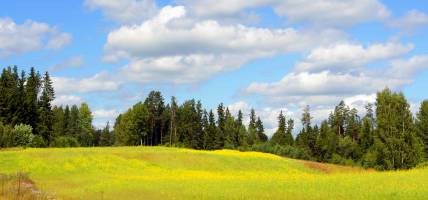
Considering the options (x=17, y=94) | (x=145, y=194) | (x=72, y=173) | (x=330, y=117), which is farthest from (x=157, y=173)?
(x=330, y=117)

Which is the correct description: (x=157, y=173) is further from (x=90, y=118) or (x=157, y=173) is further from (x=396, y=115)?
(x=90, y=118)

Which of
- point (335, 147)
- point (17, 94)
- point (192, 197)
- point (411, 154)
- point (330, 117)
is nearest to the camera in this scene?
point (192, 197)

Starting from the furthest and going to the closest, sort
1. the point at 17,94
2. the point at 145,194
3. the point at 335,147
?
the point at 335,147 → the point at 17,94 → the point at 145,194

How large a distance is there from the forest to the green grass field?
11.6 metres

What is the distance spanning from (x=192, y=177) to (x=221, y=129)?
11482 centimetres

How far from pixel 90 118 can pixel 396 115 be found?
13685cm

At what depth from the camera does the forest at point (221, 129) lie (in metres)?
76.9

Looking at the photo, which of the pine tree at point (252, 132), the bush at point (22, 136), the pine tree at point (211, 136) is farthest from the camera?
the pine tree at point (252, 132)

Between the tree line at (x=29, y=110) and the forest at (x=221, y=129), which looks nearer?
the forest at (x=221, y=129)

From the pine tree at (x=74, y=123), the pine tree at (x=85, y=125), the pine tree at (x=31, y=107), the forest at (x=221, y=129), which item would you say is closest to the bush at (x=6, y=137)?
the forest at (x=221, y=129)

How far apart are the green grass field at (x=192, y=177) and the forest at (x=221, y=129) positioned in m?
11.6

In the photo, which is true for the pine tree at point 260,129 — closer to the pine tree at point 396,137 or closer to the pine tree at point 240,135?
the pine tree at point 240,135

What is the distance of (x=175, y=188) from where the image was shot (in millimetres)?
35219

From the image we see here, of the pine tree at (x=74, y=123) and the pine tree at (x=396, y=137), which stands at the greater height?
the pine tree at (x=74, y=123)
